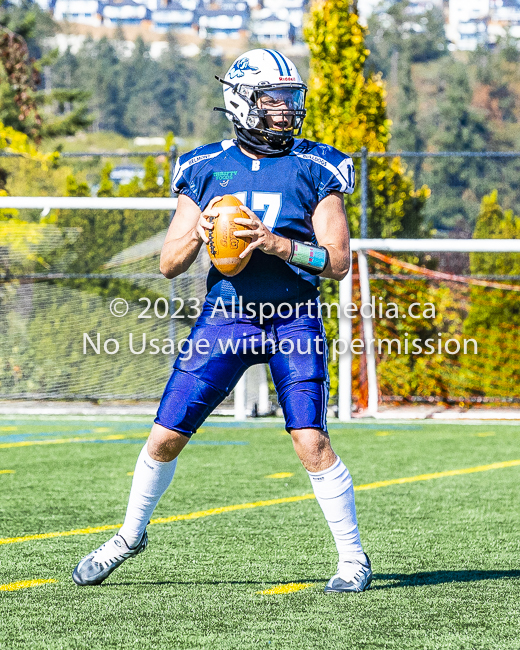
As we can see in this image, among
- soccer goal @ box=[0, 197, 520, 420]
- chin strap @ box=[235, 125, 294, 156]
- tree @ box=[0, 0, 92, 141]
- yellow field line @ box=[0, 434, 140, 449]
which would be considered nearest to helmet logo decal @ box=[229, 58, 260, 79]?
chin strap @ box=[235, 125, 294, 156]

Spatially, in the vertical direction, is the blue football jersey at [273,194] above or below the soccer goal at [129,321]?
above

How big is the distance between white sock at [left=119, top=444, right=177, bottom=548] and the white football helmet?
1.27 metres

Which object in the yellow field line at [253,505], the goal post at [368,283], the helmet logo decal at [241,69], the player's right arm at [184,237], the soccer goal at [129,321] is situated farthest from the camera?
the soccer goal at [129,321]

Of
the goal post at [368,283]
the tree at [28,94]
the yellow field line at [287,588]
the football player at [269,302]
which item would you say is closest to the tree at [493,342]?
the goal post at [368,283]

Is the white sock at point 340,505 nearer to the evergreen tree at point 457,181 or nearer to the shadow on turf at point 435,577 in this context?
the shadow on turf at point 435,577

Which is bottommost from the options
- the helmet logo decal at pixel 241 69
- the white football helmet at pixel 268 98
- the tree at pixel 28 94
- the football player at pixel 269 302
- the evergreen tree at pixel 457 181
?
the evergreen tree at pixel 457 181

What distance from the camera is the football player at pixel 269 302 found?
3.81m

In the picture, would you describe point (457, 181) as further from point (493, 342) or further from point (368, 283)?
point (368, 283)

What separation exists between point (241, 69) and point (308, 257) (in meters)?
0.84

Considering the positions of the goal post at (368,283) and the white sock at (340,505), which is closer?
the white sock at (340,505)

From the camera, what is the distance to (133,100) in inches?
4806

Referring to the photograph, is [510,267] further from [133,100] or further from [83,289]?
[133,100]

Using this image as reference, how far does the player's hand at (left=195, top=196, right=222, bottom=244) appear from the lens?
3684mm

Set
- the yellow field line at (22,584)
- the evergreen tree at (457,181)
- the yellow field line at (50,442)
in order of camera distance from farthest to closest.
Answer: the evergreen tree at (457,181)
the yellow field line at (50,442)
the yellow field line at (22,584)
